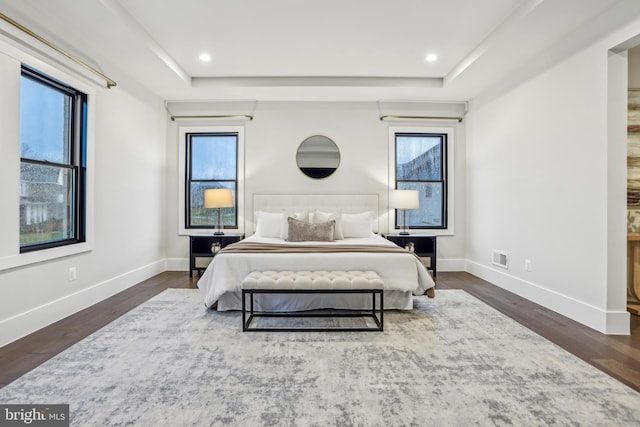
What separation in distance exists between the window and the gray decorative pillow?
7.42ft

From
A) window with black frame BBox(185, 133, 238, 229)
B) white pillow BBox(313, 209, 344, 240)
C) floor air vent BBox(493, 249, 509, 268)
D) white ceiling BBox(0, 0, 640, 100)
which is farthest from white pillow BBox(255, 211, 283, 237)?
floor air vent BBox(493, 249, 509, 268)

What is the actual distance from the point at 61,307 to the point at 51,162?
135cm

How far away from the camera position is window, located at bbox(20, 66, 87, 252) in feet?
9.11

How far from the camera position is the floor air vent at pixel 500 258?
4.11 meters

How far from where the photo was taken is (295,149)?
5.15 m

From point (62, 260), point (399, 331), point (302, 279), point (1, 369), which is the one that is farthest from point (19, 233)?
point (399, 331)

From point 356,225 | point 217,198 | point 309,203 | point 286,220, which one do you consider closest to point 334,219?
point 356,225

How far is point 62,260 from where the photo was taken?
3.06m

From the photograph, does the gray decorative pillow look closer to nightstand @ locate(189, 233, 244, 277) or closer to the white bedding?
the white bedding

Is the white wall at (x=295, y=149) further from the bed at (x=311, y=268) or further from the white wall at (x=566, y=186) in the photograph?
the bed at (x=311, y=268)

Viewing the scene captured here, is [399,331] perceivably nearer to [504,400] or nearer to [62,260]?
[504,400]

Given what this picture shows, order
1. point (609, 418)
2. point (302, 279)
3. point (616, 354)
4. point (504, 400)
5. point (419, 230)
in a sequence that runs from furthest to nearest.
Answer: point (419, 230) → point (302, 279) → point (616, 354) → point (504, 400) → point (609, 418)

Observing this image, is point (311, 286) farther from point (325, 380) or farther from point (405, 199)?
point (405, 199)

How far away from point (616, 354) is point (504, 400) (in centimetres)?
123
